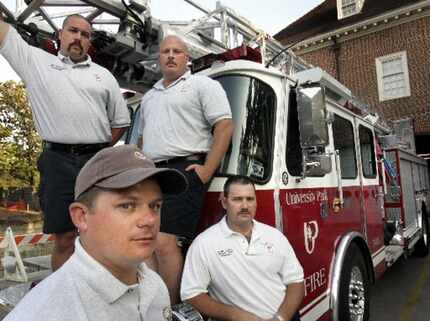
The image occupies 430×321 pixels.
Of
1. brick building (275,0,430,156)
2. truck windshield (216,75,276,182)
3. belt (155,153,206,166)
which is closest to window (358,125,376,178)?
truck windshield (216,75,276,182)

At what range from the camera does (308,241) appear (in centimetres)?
296

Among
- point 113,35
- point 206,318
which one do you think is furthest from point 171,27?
point 206,318

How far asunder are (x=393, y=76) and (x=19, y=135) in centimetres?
1785

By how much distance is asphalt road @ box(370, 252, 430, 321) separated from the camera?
15.1ft

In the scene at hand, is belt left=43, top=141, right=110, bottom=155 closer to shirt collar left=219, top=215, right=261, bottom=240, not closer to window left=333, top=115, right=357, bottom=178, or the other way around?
shirt collar left=219, top=215, right=261, bottom=240

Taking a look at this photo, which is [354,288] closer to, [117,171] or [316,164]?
[316,164]

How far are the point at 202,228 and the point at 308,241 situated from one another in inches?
34.4

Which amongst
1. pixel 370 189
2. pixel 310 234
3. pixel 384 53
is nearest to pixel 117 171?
pixel 310 234

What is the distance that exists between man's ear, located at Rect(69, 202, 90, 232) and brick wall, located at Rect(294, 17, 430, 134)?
60.2 ft

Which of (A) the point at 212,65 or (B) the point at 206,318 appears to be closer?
(B) the point at 206,318

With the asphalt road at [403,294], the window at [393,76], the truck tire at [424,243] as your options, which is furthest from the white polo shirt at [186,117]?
the window at [393,76]

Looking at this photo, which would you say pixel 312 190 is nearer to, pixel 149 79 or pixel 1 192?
pixel 149 79

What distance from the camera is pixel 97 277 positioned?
3.73ft

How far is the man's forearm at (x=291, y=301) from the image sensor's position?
2314mm
